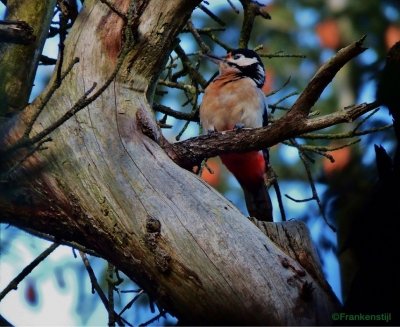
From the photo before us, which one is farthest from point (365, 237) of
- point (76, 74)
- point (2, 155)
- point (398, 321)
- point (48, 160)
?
point (76, 74)

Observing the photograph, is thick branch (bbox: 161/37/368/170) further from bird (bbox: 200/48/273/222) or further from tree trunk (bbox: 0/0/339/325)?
bird (bbox: 200/48/273/222)

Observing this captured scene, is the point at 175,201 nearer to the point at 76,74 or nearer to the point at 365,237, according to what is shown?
the point at 76,74

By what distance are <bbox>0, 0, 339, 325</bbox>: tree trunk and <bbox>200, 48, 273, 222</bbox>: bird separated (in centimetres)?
190

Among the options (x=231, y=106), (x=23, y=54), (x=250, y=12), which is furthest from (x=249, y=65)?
(x=23, y=54)

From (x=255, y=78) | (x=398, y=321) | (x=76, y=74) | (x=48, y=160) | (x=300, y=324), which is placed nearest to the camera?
(x=398, y=321)

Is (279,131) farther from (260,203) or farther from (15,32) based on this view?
(260,203)

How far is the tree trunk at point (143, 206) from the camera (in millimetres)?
2406

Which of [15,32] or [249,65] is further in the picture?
[249,65]

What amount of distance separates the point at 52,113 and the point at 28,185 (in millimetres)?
409

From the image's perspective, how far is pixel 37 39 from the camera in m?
3.39

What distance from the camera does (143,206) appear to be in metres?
2.63

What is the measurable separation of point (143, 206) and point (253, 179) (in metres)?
3.00

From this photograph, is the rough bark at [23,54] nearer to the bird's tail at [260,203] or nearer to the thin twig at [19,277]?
the thin twig at [19,277]

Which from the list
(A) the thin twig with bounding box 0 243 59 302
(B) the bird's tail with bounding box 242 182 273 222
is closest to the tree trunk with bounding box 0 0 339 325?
(A) the thin twig with bounding box 0 243 59 302
